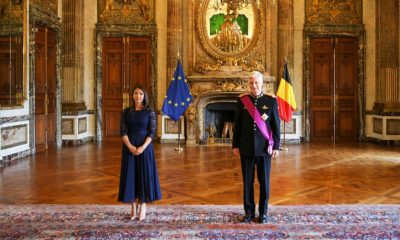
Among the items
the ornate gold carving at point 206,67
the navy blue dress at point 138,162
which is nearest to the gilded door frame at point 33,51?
the ornate gold carving at point 206,67

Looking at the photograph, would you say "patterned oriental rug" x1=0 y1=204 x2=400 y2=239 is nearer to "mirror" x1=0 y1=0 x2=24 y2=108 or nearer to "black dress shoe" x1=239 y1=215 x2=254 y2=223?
"black dress shoe" x1=239 y1=215 x2=254 y2=223

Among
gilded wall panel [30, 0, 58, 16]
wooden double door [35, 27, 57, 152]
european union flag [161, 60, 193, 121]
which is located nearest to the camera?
gilded wall panel [30, 0, 58, 16]

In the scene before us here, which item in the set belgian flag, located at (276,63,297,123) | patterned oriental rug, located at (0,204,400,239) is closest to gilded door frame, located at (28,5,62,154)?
patterned oriental rug, located at (0,204,400,239)

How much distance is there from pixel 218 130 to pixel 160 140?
5.25 ft

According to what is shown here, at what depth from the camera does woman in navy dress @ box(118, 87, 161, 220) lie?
4.21 m

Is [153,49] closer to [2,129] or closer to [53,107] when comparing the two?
[53,107]

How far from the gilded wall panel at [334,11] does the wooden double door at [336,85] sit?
0.52 m

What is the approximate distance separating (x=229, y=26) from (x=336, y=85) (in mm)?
3416

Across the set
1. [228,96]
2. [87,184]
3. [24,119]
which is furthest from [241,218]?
[228,96]

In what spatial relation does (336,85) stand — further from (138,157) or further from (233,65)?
(138,157)

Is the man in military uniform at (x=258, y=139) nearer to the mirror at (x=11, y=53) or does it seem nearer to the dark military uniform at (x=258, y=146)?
the dark military uniform at (x=258, y=146)

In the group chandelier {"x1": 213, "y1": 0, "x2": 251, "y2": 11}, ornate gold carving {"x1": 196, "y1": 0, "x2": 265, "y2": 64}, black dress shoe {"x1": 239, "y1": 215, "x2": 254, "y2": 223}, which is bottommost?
black dress shoe {"x1": 239, "y1": 215, "x2": 254, "y2": 223}

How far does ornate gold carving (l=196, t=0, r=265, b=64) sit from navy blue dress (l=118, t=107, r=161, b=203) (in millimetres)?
7399

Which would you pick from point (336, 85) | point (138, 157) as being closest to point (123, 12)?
point (336, 85)
